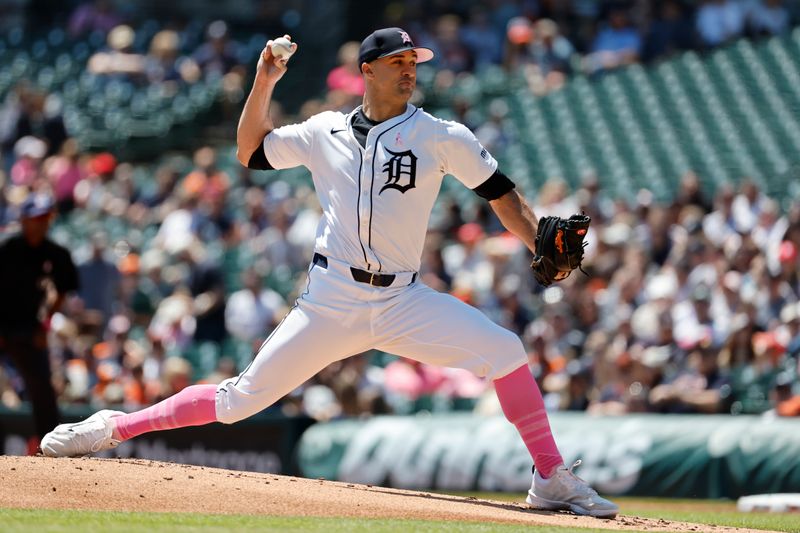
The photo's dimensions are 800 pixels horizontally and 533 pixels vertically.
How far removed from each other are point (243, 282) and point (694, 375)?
202 inches

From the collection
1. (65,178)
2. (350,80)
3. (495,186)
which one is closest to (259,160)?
(495,186)

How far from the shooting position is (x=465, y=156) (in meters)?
5.81

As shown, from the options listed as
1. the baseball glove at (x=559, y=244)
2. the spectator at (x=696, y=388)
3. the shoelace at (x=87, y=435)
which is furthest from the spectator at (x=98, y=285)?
the baseball glove at (x=559, y=244)

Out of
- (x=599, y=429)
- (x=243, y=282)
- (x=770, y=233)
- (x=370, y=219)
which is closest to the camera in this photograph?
(x=370, y=219)

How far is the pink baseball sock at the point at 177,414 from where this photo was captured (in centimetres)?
604

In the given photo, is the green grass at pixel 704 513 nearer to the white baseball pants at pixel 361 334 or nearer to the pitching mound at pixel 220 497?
the pitching mound at pixel 220 497

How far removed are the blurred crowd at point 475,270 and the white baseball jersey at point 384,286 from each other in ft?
14.1

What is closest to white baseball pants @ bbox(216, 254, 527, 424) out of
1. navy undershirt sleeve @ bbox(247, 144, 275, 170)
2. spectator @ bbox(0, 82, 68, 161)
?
navy undershirt sleeve @ bbox(247, 144, 275, 170)

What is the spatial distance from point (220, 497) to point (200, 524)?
0.65m

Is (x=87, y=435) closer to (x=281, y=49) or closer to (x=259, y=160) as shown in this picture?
(x=259, y=160)

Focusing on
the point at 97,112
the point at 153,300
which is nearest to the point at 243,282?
the point at 153,300

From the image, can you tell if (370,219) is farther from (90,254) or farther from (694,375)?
(90,254)

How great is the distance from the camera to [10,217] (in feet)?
52.1

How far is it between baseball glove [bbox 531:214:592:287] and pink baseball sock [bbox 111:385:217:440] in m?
1.50
